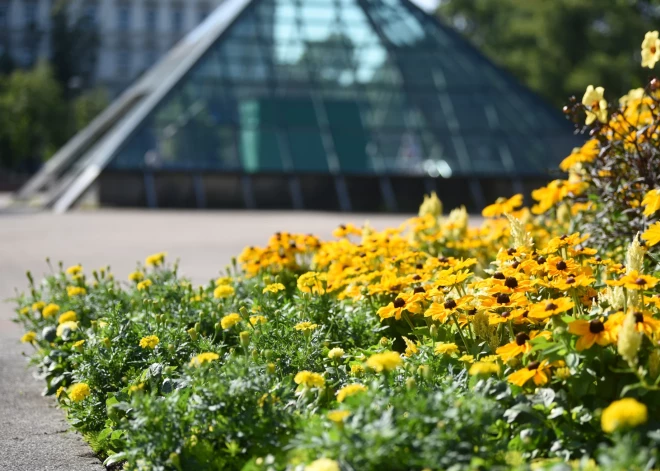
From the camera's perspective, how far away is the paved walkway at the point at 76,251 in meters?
4.49

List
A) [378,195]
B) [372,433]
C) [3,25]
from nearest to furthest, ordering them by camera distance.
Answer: [372,433]
[378,195]
[3,25]

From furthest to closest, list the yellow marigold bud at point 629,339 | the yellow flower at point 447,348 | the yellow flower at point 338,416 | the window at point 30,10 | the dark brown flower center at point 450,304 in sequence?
the window at point 30,10
the dark brown flower center at point 450,304
the yellow flower at point 447,348
the yellow marigold bud at point 629,339
the yellow flower at point 338,416

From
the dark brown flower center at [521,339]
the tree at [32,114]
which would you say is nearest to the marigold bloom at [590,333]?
the dark brown flower center at [521,339]

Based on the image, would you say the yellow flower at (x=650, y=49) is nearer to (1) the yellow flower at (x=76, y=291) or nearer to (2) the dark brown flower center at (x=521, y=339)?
(2) the dark brown flower center at (x=521, y=339)

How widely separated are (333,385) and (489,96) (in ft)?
75.8

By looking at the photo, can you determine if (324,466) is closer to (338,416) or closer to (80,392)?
(338,416)

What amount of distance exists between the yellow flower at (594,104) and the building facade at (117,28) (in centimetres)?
7906

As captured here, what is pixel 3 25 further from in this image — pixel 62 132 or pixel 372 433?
pixel 372 433

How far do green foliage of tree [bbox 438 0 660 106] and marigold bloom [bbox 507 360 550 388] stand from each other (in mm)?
42803

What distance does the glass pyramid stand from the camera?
2402 centimetres

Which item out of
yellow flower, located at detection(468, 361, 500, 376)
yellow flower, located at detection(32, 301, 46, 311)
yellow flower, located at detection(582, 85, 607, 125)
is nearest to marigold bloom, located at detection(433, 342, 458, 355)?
yellow flower, located at detection(468, 361, 500, 376)

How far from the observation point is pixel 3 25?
84062mm

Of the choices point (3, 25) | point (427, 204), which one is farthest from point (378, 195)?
point (3, 25)

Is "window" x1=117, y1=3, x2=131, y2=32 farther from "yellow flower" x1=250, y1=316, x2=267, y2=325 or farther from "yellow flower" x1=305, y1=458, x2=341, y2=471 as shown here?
"yellow flower" x1=305, y1=458, x2=341, y2=471
